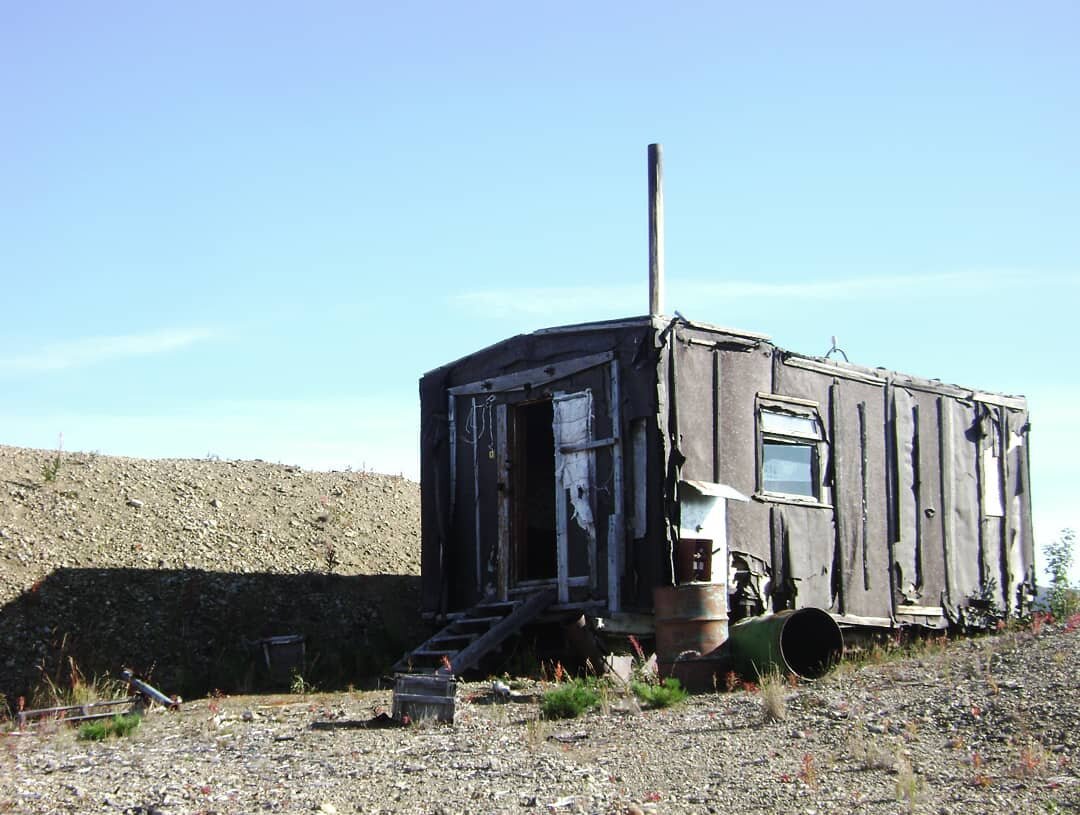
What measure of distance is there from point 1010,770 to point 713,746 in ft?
6.43

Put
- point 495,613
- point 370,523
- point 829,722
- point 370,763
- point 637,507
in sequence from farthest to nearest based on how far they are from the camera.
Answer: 1. point 370,523
2. point 495,613
3. point 637,507
4. point 829,722
5. point 370,763

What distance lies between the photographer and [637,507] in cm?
1311

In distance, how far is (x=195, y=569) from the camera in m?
16.8

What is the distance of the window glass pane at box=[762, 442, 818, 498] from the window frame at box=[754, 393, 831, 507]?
0.02 m

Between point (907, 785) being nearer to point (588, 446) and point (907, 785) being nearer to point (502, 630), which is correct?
point (502, 630)

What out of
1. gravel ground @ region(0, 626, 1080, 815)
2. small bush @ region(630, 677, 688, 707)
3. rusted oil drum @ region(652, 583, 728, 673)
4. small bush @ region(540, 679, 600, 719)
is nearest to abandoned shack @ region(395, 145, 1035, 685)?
rusted oil drum @ region(652, 583, 728, 673)

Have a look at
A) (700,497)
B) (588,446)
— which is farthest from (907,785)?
(588,446)

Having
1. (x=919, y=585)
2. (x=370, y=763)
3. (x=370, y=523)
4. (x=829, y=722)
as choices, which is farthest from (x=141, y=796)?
(x=370, y=523)

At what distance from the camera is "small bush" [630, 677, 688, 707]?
1047 cm

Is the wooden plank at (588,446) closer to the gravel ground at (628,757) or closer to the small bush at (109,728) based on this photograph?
the gravel ground at (628,757)

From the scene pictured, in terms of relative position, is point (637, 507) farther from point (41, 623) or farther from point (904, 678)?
point (41, 623)

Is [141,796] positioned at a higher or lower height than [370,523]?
lower

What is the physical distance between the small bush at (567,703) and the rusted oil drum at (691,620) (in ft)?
5.31

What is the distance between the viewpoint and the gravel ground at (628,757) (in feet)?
24.1
